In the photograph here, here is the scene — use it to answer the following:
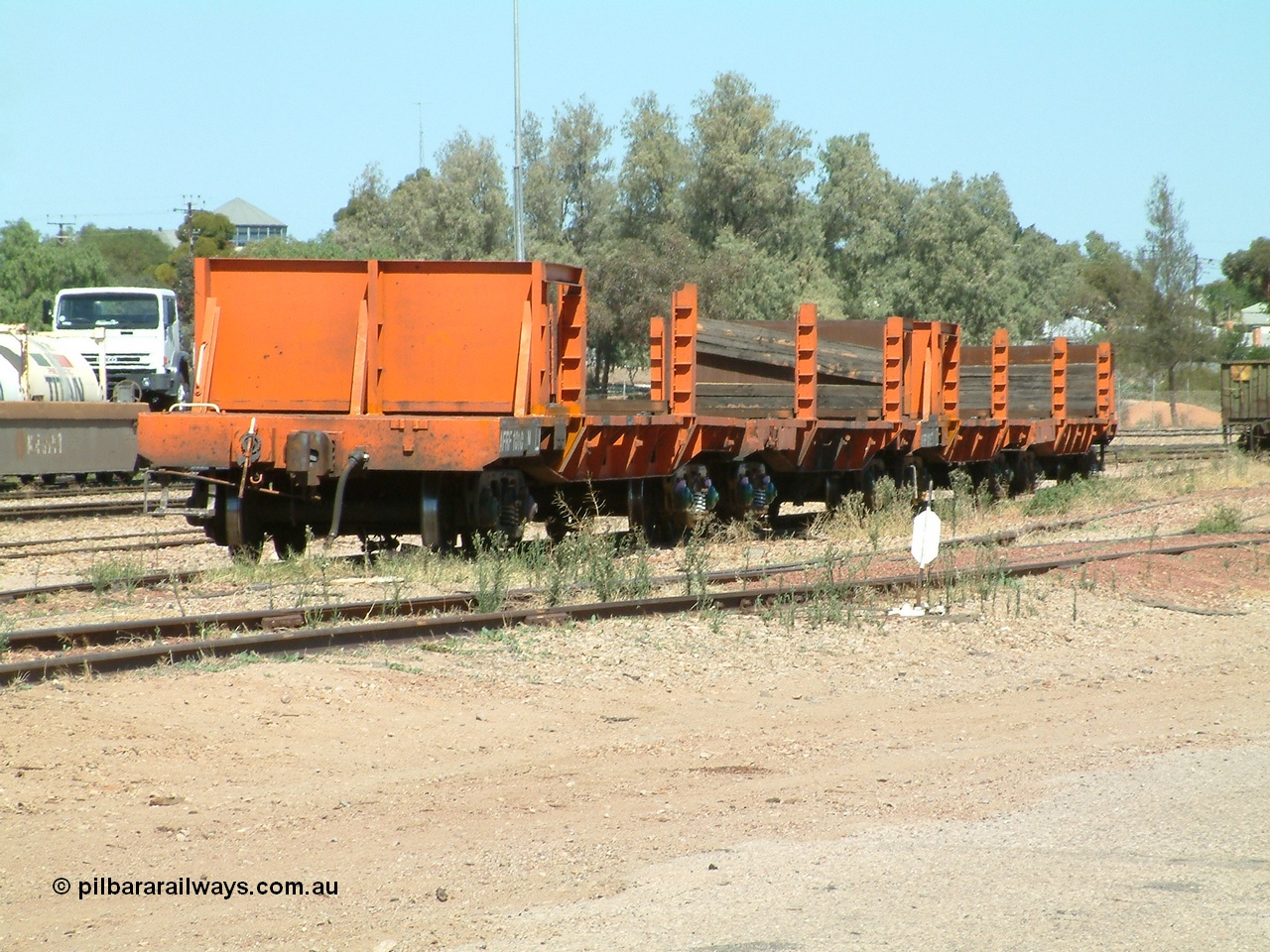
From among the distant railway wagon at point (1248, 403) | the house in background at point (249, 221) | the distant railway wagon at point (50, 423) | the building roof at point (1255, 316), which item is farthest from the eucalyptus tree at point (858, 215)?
the house in background at point (249, 221)

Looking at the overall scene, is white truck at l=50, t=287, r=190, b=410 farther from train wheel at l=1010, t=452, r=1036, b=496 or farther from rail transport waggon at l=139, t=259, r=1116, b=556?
rail transport waggon at l=139, t=259, r=1116, b=556

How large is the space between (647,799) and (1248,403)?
3355 centimetres

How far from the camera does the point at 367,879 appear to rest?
483 cm

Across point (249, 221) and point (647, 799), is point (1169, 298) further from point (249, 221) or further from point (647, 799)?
point (249, 221)

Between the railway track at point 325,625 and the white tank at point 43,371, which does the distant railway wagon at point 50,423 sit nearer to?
the white tank at point 43,371

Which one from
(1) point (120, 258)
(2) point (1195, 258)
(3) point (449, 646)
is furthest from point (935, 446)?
(1) point (120, 258)

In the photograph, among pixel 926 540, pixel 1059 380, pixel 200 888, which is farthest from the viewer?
pixel 1059 380

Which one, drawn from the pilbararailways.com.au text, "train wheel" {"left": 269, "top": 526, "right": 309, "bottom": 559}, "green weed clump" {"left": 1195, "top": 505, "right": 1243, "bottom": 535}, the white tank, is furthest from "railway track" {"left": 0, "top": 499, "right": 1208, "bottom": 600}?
the white tank

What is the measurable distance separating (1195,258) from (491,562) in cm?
5461

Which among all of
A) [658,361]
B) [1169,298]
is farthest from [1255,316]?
[658,361]

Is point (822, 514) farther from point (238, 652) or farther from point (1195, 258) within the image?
point (1195, 258)

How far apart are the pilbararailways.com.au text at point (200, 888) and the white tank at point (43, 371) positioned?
20.0 m

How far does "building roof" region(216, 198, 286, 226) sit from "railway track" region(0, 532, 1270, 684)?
551ft

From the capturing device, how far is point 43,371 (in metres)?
24.0
